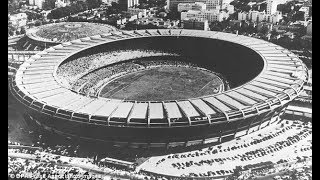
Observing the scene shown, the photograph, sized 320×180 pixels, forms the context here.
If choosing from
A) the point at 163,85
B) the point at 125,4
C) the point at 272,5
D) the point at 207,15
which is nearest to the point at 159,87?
the point at 163,85

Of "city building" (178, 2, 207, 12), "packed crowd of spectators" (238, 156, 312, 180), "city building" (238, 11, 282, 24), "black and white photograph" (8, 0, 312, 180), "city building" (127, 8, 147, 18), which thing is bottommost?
"packed crowd of spectators" (238, 156, 312, 180)

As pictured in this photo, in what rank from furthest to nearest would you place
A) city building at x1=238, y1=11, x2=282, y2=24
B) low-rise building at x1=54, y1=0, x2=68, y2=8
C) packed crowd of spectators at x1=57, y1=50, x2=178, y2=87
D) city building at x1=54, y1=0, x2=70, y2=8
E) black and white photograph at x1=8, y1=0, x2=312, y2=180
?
city building at x1=54, y1=0, x2=70, y2=8 < low-rise building at x1=54, y1=0, x2=68, y2=8 < city building at x1=238, y1=11, x2=282, y2=24 < packed crowd of spectators at x1=57, y1=50, x2=178, y2=87 < black and white photograph at x1=8, y1=0, x2=312, y2=180

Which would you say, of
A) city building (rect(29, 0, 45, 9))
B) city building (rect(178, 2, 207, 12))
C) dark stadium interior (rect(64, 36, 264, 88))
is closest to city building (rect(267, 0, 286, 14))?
city building (rect(178, 2, 207, 12))

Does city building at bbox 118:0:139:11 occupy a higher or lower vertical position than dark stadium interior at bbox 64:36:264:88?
higher

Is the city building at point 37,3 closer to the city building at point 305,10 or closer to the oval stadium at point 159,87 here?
the oval stadium at point 159,87

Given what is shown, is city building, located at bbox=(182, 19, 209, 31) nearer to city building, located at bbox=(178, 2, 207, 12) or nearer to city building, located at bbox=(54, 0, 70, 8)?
city building, located at bbox=(178, 2, 207, 12)

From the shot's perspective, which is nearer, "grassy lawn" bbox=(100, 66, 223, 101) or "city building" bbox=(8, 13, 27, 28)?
"grassy lawn" bbox=(100, 66, 223, 101)

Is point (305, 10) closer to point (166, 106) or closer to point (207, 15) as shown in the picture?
point (207, 15)

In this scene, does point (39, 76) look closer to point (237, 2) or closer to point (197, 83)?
point (197, 83)
